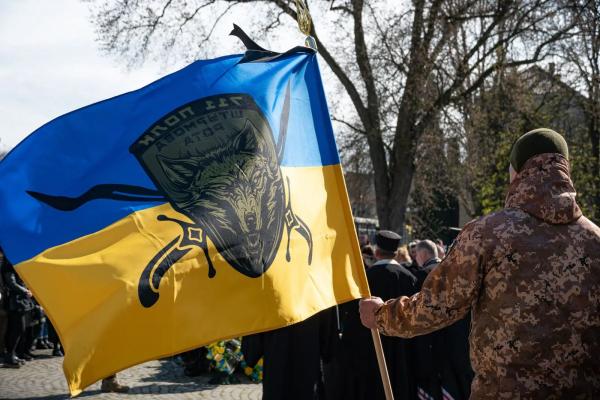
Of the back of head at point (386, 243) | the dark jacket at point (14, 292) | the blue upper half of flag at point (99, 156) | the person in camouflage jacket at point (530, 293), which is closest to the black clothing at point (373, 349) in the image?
the back of head at point (386, 243)

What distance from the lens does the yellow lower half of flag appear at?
345cm

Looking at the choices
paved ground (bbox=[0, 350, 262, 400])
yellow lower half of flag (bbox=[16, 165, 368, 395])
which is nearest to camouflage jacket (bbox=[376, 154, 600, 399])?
yellow lower half of flag (bbox=[16, 165, 368, 395])

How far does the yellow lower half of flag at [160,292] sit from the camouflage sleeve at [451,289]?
0.84m

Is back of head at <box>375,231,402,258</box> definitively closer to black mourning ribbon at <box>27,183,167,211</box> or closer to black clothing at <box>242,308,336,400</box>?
black clothing at <box>242,308,336,400</box>

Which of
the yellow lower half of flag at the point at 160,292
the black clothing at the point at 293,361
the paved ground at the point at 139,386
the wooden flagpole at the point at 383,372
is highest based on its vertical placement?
the yellow lower half of flag at the point at 160,292

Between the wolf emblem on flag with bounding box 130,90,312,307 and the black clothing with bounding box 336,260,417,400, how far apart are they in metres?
2.71

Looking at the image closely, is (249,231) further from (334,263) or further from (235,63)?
(235,63)

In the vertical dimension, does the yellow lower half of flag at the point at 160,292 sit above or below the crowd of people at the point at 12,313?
above

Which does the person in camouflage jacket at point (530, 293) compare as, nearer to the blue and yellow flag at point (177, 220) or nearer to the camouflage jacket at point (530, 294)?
the camouflage jacket at point (530, 294)

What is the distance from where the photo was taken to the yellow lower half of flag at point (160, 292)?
345 cm

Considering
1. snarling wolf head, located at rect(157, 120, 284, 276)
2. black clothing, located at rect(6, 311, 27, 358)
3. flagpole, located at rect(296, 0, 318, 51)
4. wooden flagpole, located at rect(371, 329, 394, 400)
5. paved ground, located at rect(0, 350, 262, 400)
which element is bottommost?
paved ground, located at rect(0, 350, 262, 400)

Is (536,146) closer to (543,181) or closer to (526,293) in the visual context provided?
(543,181)

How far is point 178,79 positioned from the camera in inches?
159

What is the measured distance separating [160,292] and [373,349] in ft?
11.3
